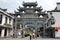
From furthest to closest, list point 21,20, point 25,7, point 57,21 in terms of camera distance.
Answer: point 25,7
point 21,20
point 57,21

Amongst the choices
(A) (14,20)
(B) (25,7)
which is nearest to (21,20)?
(A) (14,20)

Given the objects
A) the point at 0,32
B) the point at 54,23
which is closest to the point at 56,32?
the point at 54,23

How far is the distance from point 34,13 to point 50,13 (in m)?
9.34

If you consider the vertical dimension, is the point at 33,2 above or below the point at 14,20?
above

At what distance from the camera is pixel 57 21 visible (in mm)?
32625

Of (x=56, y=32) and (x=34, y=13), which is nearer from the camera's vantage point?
(x=56, y=32)

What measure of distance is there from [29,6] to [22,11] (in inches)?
111

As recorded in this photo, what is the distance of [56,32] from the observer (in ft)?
104

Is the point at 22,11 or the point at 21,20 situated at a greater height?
the point at 22,11

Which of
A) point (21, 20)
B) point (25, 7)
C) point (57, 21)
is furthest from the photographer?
point (25, 7)

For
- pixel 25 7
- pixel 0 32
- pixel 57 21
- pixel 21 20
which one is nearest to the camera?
pixel 0 32

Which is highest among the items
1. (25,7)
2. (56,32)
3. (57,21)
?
(25,7)

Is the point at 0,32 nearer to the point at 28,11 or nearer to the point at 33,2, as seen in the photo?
the point at 28,11

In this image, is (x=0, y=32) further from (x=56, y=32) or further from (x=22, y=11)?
(x=22, y=11)
